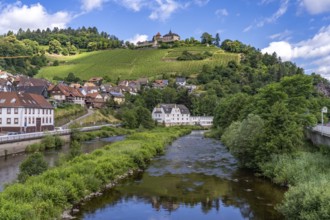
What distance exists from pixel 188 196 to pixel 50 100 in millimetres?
70567

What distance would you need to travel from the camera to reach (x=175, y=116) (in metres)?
115

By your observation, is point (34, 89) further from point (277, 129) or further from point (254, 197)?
point (254, 197)

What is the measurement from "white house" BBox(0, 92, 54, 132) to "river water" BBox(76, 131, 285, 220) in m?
32.0

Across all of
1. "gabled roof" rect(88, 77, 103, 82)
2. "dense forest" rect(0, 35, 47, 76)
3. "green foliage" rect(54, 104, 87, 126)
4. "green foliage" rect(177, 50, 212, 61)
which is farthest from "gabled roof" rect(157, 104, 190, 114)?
"dense forest" rect(0, 35, 47, 76)

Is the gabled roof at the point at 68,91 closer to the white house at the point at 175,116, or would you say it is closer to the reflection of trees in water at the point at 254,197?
the white house at the point at 175,116

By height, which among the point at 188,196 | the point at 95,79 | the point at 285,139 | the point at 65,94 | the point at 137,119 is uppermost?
the point at 95,79

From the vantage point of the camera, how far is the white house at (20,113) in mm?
58969

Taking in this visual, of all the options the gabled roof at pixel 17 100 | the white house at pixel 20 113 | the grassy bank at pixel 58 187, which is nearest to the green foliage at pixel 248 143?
the grassy bank at pixel 58 187

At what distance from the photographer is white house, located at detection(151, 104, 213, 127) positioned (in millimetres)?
111938

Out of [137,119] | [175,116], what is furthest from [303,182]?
[175,116]

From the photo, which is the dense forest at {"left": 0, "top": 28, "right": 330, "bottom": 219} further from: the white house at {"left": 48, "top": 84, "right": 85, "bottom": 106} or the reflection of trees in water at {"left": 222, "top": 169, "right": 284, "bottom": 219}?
the white house at {"left": 48, "top": 84, "right": 85, "bottom": 106}

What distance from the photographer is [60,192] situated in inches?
829

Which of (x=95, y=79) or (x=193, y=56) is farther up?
(x=193, y=56)

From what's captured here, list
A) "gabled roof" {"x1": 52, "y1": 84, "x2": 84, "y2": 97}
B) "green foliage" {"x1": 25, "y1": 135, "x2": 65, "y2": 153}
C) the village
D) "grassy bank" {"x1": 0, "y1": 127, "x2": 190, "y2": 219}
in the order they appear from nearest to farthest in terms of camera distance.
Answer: "grassy bank" {"x1": 0, "y1": 127, "x2": 190, "y2": 219} → "green foliage" {"x1": 25, "y1": 135, "x2": 65, "y2": 153} → the village → "gabled roof" {"x1": 52, "y1": 84, "x2": 84, "y2": 97}
